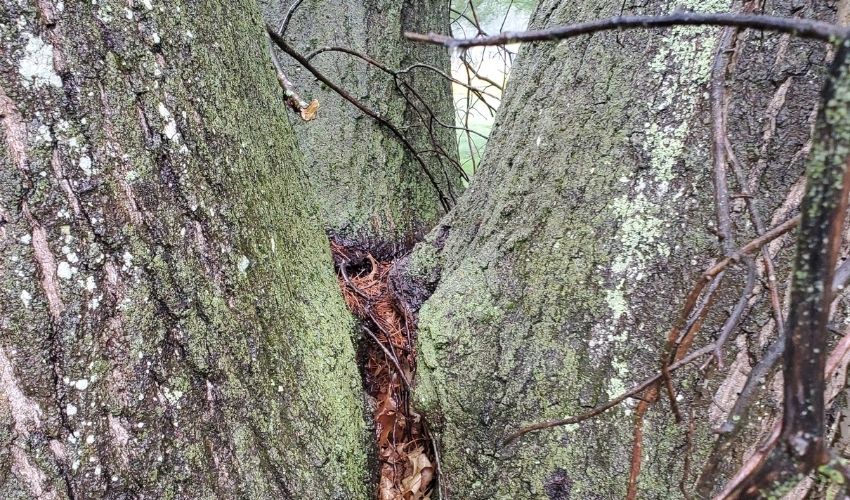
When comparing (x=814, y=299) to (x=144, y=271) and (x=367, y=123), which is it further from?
(x=367, y=123)

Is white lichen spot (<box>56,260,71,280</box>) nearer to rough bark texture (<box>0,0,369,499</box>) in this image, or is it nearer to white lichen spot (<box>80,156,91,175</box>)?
rough bark texture (<box>0,0,369,499</box>)

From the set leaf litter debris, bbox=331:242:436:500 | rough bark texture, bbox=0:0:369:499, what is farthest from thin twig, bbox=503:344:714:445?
leaf litter debris, bbox=331:242:436:500

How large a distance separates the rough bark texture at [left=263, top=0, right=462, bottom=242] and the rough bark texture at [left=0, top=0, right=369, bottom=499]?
2.70 ft

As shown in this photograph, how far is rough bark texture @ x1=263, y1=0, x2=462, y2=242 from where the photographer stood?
5.96ft

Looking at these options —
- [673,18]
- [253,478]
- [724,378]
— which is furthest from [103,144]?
[724,378]

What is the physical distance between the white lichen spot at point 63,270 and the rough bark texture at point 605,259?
2.27ft

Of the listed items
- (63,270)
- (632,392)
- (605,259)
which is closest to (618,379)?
(605,259)

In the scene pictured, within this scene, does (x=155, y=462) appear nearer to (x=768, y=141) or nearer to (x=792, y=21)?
(x=792, y=21)

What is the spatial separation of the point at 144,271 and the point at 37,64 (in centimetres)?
30

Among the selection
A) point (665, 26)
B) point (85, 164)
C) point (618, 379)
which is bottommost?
point (85, 164)

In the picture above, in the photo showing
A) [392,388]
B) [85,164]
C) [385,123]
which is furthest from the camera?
[385,123]

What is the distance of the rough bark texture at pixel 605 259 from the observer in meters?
0.89

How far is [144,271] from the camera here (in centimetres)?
76

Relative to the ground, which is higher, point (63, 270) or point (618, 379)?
point (618, 379)
